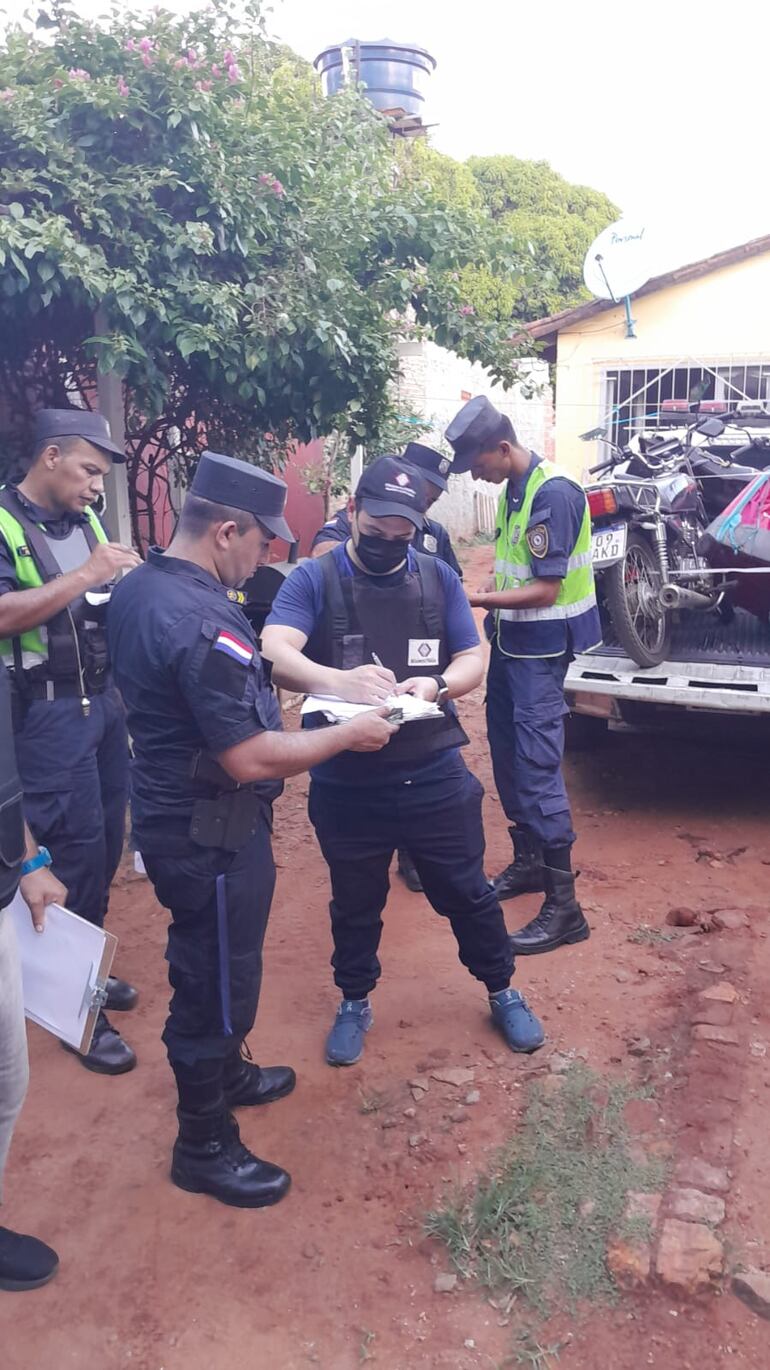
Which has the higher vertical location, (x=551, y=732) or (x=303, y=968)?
(x=551, y=732)

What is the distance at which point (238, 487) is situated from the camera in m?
2.53

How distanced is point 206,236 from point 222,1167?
3.83 meters

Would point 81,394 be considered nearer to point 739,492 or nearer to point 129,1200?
point 739,492

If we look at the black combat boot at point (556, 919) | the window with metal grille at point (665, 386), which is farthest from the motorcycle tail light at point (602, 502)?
the window with metal grille at point (665, 386)

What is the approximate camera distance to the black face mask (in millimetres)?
3148

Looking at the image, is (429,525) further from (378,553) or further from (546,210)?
(546,210)

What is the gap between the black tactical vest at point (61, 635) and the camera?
133 inches

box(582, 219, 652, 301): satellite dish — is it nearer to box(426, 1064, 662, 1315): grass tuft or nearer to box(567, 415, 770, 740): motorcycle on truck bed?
box(567, 415, 770, 740): motorcycle on truck bed

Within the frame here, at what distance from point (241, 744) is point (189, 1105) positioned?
3.38 ft

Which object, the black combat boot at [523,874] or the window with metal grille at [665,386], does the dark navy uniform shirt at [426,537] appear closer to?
the black combat boot at [523,874]

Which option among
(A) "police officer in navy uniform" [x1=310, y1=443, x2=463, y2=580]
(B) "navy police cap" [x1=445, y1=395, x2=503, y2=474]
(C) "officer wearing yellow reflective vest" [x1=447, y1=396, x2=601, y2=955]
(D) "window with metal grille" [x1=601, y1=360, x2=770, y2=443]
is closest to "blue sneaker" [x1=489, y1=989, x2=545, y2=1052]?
(C) "officer wearing yellow reflective vest" [x1=447, y1=396, x2=601, y2=955]

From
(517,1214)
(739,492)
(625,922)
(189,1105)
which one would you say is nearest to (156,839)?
(189,1105)

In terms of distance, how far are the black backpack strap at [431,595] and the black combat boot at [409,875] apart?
1.74 metres

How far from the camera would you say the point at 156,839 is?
2.68 meters
